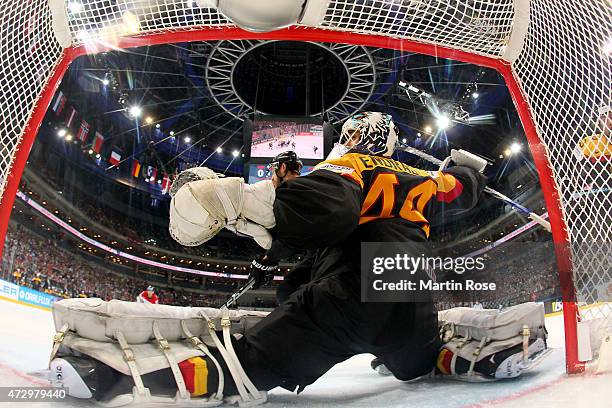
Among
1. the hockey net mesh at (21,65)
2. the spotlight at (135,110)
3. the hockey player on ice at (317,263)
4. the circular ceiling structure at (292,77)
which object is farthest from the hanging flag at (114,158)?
the hockey player on ice at (317,263)

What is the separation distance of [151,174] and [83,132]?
1.52 m

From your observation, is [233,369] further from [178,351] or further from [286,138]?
[286,138]

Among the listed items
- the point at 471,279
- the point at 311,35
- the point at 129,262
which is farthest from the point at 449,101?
the point at 129,262

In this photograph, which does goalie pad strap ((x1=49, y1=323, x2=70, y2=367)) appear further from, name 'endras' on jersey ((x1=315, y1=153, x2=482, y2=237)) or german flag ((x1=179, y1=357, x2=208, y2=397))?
name 'endras' on jersey ((x1=315, y1=153, x2=482, y2=237))

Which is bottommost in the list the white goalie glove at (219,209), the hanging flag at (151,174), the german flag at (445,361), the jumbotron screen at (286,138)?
the german flag at (445,361)

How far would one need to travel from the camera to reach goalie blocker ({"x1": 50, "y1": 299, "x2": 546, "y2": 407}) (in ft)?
1.95

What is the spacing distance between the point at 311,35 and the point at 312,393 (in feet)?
2.59

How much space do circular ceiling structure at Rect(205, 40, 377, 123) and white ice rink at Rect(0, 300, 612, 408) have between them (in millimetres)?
5619

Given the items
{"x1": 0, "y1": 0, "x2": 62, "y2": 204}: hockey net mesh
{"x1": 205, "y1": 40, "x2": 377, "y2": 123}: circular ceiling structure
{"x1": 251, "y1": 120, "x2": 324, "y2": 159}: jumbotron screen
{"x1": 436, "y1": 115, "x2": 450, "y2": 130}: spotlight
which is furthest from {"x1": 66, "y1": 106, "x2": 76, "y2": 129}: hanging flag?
{"x1": 0, "y1": 0, "x2": 62, "y2": 204}: hockey net mesh

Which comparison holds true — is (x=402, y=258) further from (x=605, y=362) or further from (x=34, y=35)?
(x=34, y=35)

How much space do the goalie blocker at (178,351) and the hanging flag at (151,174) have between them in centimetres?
857

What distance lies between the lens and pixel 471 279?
0.62 meters

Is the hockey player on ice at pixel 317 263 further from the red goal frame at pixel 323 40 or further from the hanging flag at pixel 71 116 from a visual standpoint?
the hanging flag at pixel 71 116

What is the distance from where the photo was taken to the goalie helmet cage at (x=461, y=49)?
33.8 inches
